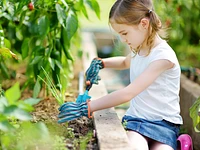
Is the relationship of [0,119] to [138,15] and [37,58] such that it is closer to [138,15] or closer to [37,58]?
[138,15]

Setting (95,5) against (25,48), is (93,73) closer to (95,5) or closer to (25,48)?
(95,5)

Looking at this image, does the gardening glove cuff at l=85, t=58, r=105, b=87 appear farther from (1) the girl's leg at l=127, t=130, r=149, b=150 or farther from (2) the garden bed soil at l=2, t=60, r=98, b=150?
(1) the girl's leg at l=127, t=130, r=149, b=150

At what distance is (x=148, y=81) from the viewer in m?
2.43

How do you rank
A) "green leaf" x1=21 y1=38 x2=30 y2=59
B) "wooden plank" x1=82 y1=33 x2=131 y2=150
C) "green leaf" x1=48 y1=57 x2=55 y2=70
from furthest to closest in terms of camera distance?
"green leaf" x1=21 y1=38 x2=30 y2=59, "green leaf" x1=48 y1=57 x2=55 y2=70, "wooden plank" x1=82 y1=33 x2=131 y2=150

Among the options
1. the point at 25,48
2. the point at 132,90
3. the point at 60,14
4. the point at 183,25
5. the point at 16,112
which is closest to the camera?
the point at 16,112

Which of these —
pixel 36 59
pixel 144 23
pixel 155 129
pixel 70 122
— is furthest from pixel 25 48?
pixel 155 129

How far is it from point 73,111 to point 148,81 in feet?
1.32

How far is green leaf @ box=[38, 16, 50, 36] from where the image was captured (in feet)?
9.41

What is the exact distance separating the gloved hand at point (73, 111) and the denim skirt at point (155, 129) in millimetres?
255

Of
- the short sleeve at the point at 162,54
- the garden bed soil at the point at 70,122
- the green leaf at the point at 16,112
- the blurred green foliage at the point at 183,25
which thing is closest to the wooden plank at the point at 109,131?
the garden bed soil at the point at 70,122

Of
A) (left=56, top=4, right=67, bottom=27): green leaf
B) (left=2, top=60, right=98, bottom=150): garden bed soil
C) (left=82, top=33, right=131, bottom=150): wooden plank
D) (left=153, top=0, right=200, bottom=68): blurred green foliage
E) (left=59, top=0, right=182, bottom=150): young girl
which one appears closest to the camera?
(left=82, top=33, right=131, bottom=150): wooden plank

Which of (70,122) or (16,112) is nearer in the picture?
(16,112)

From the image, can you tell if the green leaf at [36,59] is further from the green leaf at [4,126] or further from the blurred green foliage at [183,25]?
the blurred green foliage at [183,25]

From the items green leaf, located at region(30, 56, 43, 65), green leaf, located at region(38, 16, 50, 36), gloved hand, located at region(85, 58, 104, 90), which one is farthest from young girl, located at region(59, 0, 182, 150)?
green leaf, located at region(30, 56, 43, 65)
